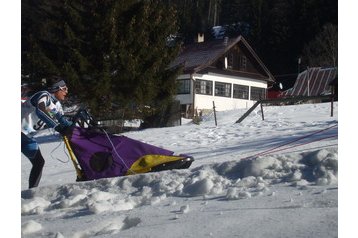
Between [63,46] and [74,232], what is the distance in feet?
49.7

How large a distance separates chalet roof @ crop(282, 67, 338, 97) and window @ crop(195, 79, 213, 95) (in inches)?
354

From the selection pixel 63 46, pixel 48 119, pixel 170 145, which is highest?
pixel 63 46

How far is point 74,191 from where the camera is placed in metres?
5.36

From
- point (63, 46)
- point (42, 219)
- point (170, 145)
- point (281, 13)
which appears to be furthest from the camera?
point (63, 46)

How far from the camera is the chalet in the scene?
34969 mm

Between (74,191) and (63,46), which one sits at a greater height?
(63,46)

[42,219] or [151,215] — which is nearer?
[151,215]

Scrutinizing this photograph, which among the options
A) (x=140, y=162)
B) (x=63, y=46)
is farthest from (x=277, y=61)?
(x=140, y=162)

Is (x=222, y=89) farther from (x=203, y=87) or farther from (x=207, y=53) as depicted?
(x=207, y=53)

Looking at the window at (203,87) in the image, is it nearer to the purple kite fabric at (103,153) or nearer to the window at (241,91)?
the window at (241,91)

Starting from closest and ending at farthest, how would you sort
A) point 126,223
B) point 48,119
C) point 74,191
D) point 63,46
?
1. point 126,223
2. point 74,191
3. point 48,119
4. point 63,46

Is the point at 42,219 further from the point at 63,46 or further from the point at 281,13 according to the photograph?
the point at 63,46

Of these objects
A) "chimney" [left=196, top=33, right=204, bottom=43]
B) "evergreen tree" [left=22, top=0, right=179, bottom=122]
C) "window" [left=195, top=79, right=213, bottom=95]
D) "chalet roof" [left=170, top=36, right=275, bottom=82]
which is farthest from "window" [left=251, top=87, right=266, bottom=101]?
"evergreen tree" [left=22, top=0, right=179, bottom=122]

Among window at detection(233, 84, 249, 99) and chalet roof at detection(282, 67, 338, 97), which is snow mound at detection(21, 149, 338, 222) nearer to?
chalet roof at detection(282, 67, 338, 97)
